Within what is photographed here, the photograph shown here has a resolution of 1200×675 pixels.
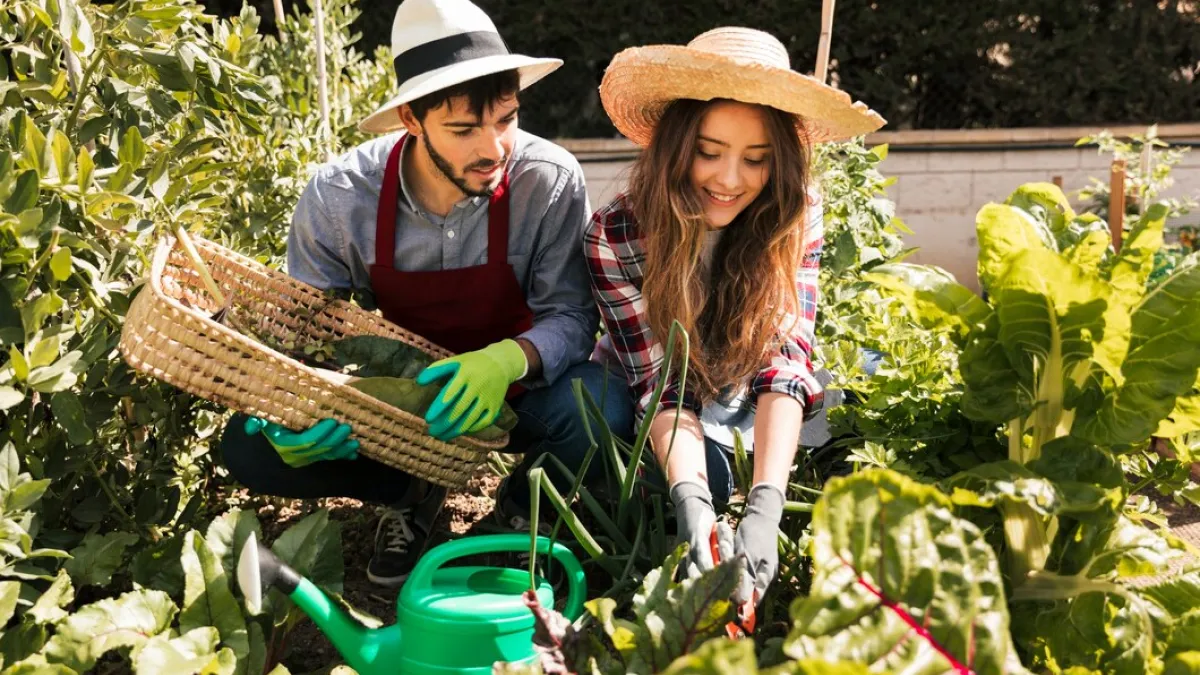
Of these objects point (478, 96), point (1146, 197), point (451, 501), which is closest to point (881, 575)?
point (478, 96)

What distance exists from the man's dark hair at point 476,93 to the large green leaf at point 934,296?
2.51ft

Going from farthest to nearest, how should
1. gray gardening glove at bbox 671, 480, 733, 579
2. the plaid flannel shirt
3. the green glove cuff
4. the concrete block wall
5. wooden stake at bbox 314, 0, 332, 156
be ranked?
the concrete block wall < wooden stake at bbox 314, 0, 332, 156 < the plaid flannel shirt < the green glove cuff < gray gardening glove at bbox 671, 480, 733, 579

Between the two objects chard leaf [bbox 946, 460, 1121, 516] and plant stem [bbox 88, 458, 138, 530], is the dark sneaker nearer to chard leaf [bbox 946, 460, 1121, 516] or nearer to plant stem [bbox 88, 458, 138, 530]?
plant stem [bbox 88, 458, 138, 530]

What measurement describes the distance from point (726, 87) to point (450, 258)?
0.62m

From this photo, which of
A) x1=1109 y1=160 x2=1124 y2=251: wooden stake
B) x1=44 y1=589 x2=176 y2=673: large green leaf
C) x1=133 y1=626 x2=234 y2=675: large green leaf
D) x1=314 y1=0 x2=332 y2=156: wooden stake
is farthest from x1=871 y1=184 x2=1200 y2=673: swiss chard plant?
x1=1109 y1=160 x2=1124 y2=251: wooden stake

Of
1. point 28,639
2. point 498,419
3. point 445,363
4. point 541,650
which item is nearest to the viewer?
point 541,650

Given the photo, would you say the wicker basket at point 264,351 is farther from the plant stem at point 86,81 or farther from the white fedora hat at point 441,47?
the white fedora hat at point 441,47

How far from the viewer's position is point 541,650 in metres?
1.31

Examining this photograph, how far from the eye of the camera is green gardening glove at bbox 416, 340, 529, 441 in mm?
1765

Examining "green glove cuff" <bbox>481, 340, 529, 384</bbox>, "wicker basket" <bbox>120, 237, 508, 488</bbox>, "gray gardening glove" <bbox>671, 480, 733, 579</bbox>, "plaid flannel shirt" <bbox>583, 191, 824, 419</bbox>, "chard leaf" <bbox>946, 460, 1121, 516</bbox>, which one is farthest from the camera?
"plaid flannel shirt" <bbox>583, 191, 824, 419</bbox>

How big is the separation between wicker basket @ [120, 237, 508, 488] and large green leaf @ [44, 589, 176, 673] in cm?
34

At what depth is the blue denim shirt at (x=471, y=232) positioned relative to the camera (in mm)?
2066

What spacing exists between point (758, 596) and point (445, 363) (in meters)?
0.63

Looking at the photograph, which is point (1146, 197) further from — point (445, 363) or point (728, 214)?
point (445, 363)
